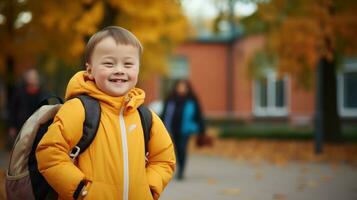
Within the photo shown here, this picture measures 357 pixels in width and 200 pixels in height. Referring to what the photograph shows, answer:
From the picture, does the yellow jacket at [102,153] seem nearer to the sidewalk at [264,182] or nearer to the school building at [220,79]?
the sidewalk at [264,182]

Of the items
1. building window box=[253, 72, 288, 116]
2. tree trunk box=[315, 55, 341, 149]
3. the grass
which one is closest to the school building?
building window box=[253, 72, 288, 116]

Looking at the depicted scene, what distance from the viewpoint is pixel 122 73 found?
2891 millimetres

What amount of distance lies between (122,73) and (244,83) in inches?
1177

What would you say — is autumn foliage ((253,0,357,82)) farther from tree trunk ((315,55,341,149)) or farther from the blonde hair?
the blonde hair

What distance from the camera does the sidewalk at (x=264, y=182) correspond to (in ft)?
25.8

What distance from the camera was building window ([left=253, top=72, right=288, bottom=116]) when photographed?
30794mm

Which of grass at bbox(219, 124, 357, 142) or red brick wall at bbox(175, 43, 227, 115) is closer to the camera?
grass at bbox(219, 124, 357, 142)

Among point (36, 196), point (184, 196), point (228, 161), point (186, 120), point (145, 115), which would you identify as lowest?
point (228, 161)

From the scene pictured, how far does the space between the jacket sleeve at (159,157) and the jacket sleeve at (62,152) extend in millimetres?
433

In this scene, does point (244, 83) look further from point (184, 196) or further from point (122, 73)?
point (122, 73)

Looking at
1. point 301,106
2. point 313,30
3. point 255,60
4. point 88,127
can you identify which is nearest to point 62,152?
point 88,127

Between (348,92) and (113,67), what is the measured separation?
25808 mm

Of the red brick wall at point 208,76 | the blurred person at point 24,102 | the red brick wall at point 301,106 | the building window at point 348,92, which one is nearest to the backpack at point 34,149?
the blurred person at point 24,102

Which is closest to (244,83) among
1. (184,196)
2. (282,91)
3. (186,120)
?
(282,91)
